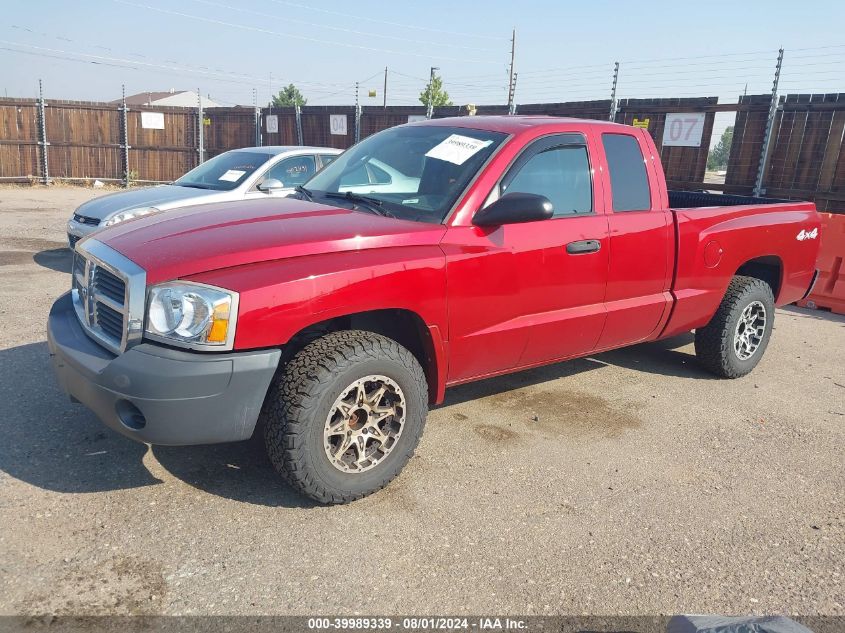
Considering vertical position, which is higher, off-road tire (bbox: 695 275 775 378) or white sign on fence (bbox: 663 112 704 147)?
white sign on fence (bbox: 663 112 704 147)

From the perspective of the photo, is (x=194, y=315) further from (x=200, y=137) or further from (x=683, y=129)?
(x=200, y=137)

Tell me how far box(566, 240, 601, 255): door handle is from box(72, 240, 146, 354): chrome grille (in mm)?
2394

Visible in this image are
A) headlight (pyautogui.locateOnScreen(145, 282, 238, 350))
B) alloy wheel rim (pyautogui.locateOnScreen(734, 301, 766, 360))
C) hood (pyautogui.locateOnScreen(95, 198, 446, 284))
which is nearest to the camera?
headlight (pyautogui.locateOnScreen(145, 282, 238, 350))

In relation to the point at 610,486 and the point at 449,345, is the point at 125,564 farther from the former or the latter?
the point at 610,486

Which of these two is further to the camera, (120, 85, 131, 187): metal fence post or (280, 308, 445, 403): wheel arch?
(120, 85, 131, 187): metal fence post

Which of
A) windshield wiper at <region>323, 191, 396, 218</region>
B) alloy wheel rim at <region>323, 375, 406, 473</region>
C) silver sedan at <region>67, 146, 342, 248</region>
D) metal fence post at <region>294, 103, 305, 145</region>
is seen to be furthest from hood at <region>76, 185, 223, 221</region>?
metal fence post at <region>294, 103, 305, 145</region>

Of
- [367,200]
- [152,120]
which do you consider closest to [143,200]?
[367,200]

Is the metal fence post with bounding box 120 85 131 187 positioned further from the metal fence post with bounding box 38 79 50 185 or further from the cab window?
the cab window

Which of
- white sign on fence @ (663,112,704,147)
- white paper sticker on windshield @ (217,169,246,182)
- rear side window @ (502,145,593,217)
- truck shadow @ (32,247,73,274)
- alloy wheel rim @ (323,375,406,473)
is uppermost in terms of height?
white sign on fence @ (663,112,704,147)

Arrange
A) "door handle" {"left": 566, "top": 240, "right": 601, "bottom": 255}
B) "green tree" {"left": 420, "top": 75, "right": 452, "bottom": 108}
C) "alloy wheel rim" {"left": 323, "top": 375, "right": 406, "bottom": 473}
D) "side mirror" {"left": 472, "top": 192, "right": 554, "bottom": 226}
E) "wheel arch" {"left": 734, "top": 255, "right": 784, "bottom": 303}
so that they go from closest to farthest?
1. "alloy wheel rim" {"left": 323, "top": 375, "right": 406, "bottom": 473}
2. "side mirror" {"left": 472, "top": 192, "right": 554, "bottom": 226}
3. "door handle" {"left": 566, "top": 240, "right": 601, "bottom": 255}
4. "wheel arch" {"left": 734, "top": 255, "right": 784, "bottom": 303}
5. "green tree" {"left": 420, "top": 75, "right": 452, "bottom": 108}

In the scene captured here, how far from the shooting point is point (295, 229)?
10.8ft

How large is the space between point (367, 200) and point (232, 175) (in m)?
4.82

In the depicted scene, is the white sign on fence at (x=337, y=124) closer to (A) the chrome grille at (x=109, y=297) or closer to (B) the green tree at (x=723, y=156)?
(B) the green tree at (x=723, y=156)

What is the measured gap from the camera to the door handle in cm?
402
